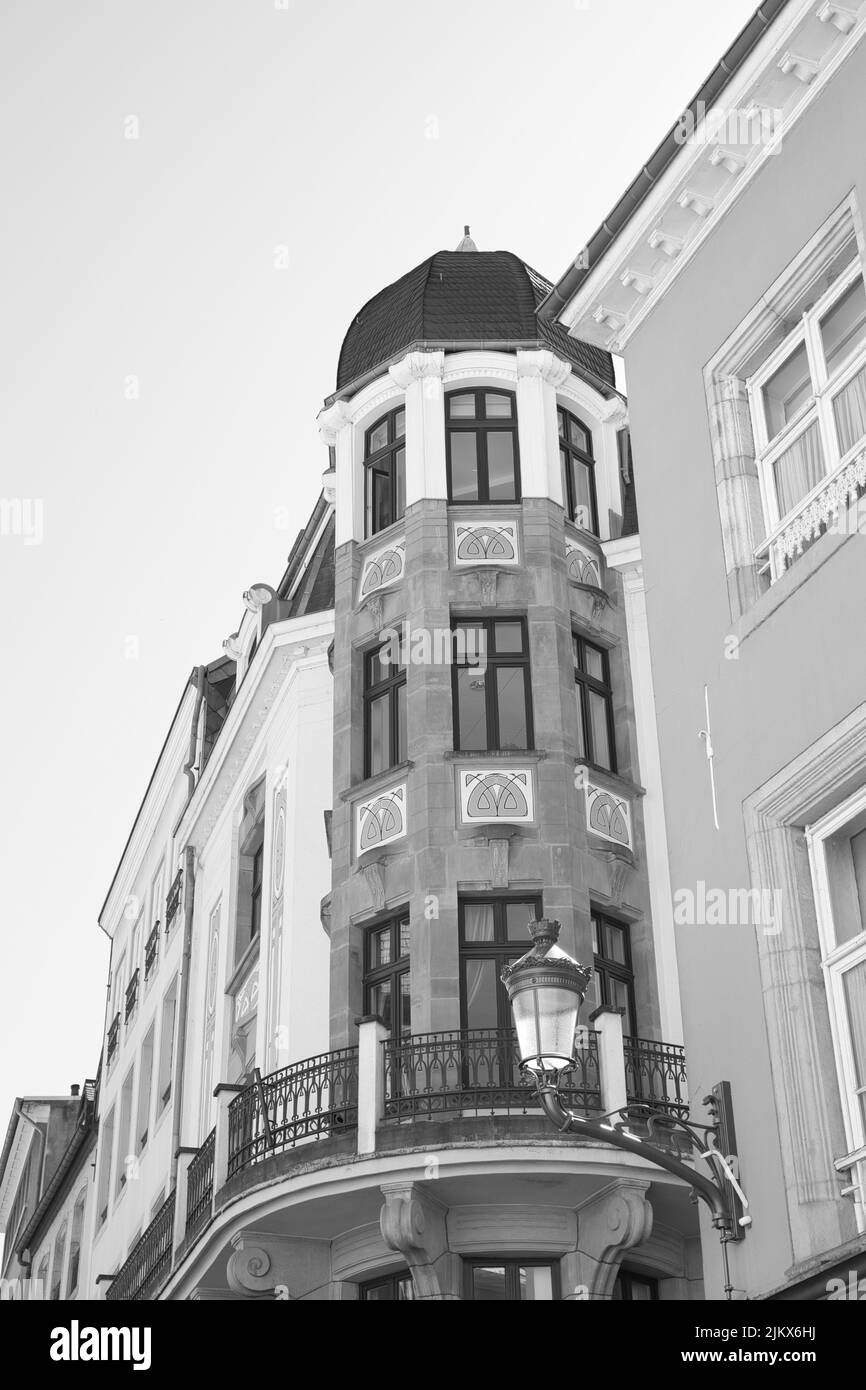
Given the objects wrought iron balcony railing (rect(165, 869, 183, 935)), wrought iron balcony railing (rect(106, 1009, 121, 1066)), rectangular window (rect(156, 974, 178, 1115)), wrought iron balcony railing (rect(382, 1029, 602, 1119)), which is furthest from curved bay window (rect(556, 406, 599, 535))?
wrought iron balcony railing (rect(106, 1009, 121, 1066))

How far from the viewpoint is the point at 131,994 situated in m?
36.5

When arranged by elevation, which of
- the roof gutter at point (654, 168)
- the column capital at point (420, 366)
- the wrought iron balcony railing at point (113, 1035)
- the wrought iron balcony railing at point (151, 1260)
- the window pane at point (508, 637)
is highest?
the column capital at point (420, 366)

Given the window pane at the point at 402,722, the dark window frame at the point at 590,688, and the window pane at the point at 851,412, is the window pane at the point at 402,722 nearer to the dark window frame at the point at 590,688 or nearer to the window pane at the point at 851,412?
the dark window frame at the point at 590,688

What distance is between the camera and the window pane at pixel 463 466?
23.8 metres

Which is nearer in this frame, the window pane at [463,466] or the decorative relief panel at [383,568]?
the decorative relief panel at [383,568]

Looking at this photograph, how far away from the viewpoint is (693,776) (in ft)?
43.1

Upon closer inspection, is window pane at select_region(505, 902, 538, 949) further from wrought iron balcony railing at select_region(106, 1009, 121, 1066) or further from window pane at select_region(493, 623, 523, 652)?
wrought iron balcony railing at select_region(106, 1009, 121, 1066)

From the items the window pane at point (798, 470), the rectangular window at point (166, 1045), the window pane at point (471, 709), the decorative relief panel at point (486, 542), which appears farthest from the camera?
the rectangular window at point (166, 1045)

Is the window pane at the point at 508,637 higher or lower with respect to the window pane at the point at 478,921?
higher

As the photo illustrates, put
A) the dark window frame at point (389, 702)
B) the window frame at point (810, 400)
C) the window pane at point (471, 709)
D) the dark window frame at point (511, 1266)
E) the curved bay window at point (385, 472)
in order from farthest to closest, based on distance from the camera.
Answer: the curved bay window at point (385, 472) → the dark window frame at point (389, 702) → the window pane at point (471, 709) → the dark window frame at point (511, 1266) → the window frame at point (810, 400)

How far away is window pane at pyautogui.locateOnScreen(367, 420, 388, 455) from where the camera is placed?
2477cm

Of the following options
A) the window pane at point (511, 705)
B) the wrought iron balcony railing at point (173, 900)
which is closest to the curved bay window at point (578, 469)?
the window pane at point (511, 705)

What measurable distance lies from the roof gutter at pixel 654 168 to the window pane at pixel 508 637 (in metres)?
7.33

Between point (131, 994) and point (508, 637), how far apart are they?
53.3 ft
